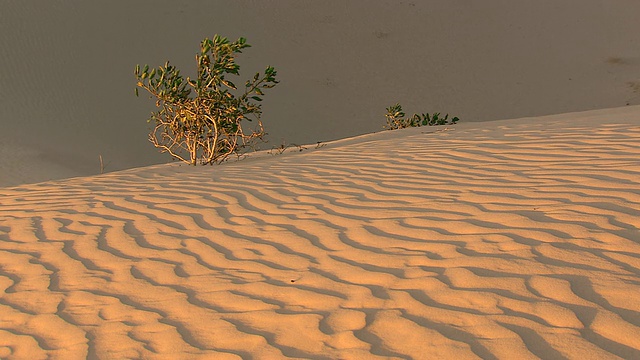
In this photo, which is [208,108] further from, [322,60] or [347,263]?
[322,60]

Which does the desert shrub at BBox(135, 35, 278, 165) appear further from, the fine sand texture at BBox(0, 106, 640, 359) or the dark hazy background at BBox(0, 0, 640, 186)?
the dark hazy background at BBox(0, 0, 640, 186)

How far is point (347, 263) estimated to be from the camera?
4012 mm

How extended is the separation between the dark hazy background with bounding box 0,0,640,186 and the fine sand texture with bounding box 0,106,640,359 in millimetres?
12944

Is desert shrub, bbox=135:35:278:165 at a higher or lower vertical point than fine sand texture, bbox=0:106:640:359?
higher

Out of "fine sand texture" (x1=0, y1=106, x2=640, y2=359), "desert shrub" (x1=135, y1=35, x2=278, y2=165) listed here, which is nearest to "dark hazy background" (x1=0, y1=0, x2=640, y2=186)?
"desert shrub" (x1=135, y1=35, x2=278, y2=165)

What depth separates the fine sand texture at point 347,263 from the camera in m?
3.13

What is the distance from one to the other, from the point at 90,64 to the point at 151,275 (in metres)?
19.7

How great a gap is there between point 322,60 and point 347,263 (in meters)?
20.9

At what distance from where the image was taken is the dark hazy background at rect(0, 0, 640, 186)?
805 inches

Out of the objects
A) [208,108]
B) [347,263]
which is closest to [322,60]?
[208,108]

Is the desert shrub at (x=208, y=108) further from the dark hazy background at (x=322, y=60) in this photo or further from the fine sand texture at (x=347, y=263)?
the dark hazy background at (x=322, y=60)

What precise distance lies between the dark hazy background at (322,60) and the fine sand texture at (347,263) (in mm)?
12944

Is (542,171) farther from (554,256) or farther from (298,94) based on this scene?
(298,94)

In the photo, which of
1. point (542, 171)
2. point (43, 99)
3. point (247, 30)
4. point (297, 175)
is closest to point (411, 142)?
point (297, 175)
